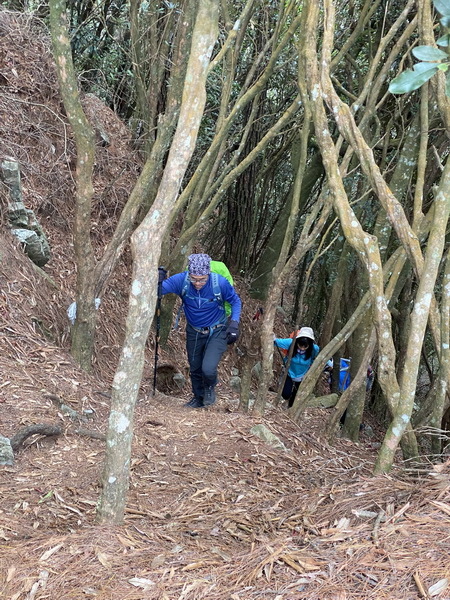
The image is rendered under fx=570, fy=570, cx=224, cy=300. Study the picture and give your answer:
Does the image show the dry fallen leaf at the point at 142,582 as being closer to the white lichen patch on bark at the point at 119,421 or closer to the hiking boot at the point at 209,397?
the white lichen patch on bark at the point at 119,421

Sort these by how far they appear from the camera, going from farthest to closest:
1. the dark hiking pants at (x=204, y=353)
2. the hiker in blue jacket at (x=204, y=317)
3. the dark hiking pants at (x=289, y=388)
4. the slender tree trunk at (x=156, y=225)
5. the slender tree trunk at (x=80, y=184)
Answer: the dark hiking pants at (x=289, y=388) → the dark hiking pants at (x=204, y=353) → the hiker in blue jacket at (x=204, y=317) → the slender tree trunk at (x=80, y=184) → the slender tree trunk at (x=156, y=225)

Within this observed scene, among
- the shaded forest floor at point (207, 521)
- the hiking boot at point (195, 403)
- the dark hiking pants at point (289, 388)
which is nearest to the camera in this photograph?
the shaded forest floor at point (207, 521)

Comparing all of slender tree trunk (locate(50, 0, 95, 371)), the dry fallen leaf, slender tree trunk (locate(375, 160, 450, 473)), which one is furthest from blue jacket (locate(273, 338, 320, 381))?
the dry fallen leaf

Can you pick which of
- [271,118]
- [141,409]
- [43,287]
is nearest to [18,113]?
[43,287]

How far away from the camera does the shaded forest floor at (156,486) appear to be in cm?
233

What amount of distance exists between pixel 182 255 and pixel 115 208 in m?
1.71

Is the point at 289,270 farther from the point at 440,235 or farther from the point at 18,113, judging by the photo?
the point at 18,113

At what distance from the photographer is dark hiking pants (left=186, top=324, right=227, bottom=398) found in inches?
241

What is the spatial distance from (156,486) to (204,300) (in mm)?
2452

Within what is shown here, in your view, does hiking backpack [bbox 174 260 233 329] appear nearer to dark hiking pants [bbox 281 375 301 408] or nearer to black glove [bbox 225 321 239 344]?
black glove [bbox 225 321 239 344]

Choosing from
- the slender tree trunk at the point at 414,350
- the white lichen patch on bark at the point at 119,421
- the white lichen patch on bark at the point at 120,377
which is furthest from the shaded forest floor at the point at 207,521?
the white lichen patch on bark at the point at 120,377

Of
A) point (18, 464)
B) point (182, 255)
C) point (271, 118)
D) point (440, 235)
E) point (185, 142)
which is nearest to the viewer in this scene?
point (185, 142)

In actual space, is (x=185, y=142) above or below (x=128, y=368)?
above

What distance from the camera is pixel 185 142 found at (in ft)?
8.41
